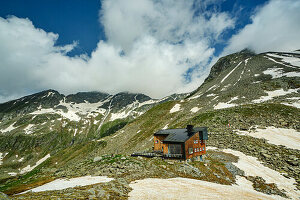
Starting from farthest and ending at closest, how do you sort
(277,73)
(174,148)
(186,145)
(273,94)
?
1. (277,73)
2. (273,94)
3. (174,148)
4. (186,145)

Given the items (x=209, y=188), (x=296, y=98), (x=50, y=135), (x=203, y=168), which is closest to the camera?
(x=209, y=188)

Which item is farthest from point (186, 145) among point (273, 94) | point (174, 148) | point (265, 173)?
point (273, 94)

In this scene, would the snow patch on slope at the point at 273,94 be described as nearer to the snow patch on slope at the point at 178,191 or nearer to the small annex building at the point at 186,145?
the small annex building at the point at 186,145

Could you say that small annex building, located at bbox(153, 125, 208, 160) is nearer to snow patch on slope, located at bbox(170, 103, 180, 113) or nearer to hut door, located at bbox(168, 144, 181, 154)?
hut door, located at bbox(168, 144, 181, 154)

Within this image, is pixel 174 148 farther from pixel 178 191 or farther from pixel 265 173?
pixel 265 173

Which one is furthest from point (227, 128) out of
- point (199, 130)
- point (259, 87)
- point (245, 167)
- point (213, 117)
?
point (259, 87)

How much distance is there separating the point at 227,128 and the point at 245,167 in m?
19.7

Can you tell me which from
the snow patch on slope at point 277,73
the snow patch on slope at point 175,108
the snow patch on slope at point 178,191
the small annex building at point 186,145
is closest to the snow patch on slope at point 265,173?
the snow patch on slope at point 178,191

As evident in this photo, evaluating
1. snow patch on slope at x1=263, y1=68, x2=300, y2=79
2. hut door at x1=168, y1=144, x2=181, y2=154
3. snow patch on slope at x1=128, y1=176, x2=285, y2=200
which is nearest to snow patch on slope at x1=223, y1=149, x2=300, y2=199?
snow patch on slope at x1=128, y1=176, x2=285, y2=200

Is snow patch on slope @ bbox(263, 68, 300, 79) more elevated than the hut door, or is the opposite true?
snow patch on slope @ bbox(263, 68, 300, 79)

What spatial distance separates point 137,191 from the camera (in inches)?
608

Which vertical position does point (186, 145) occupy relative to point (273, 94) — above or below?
below

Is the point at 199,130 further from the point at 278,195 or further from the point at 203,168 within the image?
the point at 278,195

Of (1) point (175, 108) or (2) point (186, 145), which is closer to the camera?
(2) point (186, 145)
